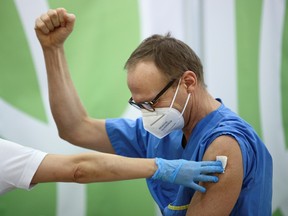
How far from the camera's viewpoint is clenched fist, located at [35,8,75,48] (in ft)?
5.15

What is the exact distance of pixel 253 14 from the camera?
2312 millimetres

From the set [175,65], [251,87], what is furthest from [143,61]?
[251,87]

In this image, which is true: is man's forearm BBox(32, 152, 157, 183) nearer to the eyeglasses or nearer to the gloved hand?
the gloved hand

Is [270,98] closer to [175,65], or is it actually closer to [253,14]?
[253,14]

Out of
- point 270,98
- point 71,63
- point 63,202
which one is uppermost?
point 71,63

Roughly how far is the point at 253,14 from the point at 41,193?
1381 mm

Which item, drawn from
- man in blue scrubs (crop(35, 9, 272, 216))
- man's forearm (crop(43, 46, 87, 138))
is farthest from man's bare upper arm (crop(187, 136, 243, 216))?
man's forearm (crop(43, 46, 87, 138))

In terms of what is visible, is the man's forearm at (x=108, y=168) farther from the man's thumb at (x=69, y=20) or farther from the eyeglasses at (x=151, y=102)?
the man's thumb at (x=69, y=20)

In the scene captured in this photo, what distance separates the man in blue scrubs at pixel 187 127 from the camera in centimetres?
132

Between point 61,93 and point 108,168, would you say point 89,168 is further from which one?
point 61,93

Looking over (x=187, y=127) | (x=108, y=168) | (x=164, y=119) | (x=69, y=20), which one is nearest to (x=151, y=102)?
(x=164, y=119)

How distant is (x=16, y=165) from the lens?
3.99 ft

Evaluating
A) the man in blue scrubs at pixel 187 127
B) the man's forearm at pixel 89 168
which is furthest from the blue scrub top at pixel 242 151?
the man's forearm at pixel 89 168

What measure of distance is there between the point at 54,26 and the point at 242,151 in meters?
0.81
